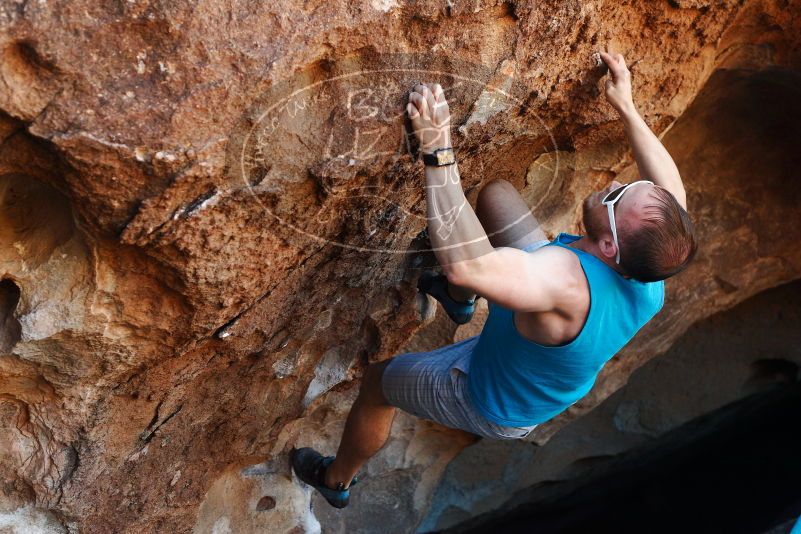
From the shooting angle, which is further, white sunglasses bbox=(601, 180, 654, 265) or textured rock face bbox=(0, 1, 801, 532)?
white sunglasses bbox=(601, 180, 654, 265)

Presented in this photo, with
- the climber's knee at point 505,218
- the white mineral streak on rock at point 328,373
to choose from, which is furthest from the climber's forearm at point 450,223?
the white mineral streak on rock at point 328,373

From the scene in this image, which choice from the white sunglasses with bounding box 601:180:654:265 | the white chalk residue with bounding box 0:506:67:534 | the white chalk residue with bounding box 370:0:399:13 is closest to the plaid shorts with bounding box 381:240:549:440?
the white sunglasses with bounding box 601:180:654:265

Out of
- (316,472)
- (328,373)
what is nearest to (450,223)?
(328,373)

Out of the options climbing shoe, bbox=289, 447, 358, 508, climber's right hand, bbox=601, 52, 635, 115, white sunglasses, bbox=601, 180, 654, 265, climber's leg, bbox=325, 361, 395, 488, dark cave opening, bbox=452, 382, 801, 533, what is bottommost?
dark cave opening, bbox=452, 382, 801, 533

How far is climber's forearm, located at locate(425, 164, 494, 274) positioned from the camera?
1.34 metres

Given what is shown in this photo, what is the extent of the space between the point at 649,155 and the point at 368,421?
2.91 ft

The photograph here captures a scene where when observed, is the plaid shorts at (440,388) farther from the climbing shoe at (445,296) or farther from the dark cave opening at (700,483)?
the dark cave opening at (700,483)

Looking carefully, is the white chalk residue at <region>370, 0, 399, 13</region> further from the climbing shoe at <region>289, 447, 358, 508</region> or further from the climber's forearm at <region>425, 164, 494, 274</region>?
the climbing shoe at <region>289, 447, 358, 508</region>

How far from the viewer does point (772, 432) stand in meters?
4.67

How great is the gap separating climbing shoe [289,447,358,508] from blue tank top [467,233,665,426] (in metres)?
0.57

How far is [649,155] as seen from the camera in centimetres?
176

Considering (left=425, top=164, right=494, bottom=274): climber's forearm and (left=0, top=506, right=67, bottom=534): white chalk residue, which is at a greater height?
(left=425, top=164, right=494, bottom=274): climber's forearm

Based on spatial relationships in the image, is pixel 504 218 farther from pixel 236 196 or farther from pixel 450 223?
pixel 236 196

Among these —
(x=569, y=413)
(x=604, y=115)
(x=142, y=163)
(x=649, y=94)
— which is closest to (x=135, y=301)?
(x=142, y=163)
